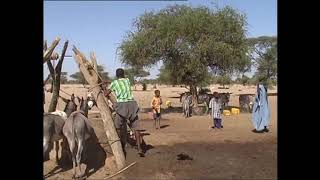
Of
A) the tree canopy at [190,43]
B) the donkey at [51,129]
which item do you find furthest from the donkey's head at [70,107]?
the tree canopy at [190,43]

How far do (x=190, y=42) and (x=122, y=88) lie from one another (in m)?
14.6

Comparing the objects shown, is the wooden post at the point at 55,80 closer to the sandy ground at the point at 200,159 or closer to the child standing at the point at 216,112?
the sandy ground at the point at 200,159

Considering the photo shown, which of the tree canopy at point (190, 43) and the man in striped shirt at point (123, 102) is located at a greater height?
the tree canopy at point (190, 43)

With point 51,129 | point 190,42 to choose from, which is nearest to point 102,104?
point 51,129

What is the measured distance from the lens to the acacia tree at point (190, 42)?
2342 centimetres

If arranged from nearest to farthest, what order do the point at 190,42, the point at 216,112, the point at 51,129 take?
1. the point at 51,129
2. the point at 216,112
3. the point at 190,42

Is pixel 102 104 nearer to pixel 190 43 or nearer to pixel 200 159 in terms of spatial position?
pixel 200 159

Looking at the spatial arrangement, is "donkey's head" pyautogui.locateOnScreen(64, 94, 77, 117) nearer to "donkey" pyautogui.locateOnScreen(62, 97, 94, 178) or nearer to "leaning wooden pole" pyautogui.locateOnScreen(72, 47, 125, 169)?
"leaning wooden pole" pyautogui.locateOnScreen(72, 47, 125, 169)

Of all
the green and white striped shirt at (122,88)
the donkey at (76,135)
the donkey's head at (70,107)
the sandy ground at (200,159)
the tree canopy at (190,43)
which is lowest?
the sandy ground at (200,159)

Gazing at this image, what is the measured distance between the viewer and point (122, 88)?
9500 millimetres

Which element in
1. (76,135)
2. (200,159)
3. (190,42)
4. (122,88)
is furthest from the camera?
(190,42)

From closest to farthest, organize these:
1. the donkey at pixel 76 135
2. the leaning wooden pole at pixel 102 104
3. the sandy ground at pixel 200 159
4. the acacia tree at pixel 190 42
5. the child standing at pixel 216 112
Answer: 1. the donkey at pixel 76 135
2. the sandy ground at pixel 200 159
3. the leaning wooden pole at pixel 102 104
4. the child standing at pixel 216 112
5. the acacia tree at pixel 190 42

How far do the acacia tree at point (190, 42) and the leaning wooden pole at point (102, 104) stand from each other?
44.2 ft
